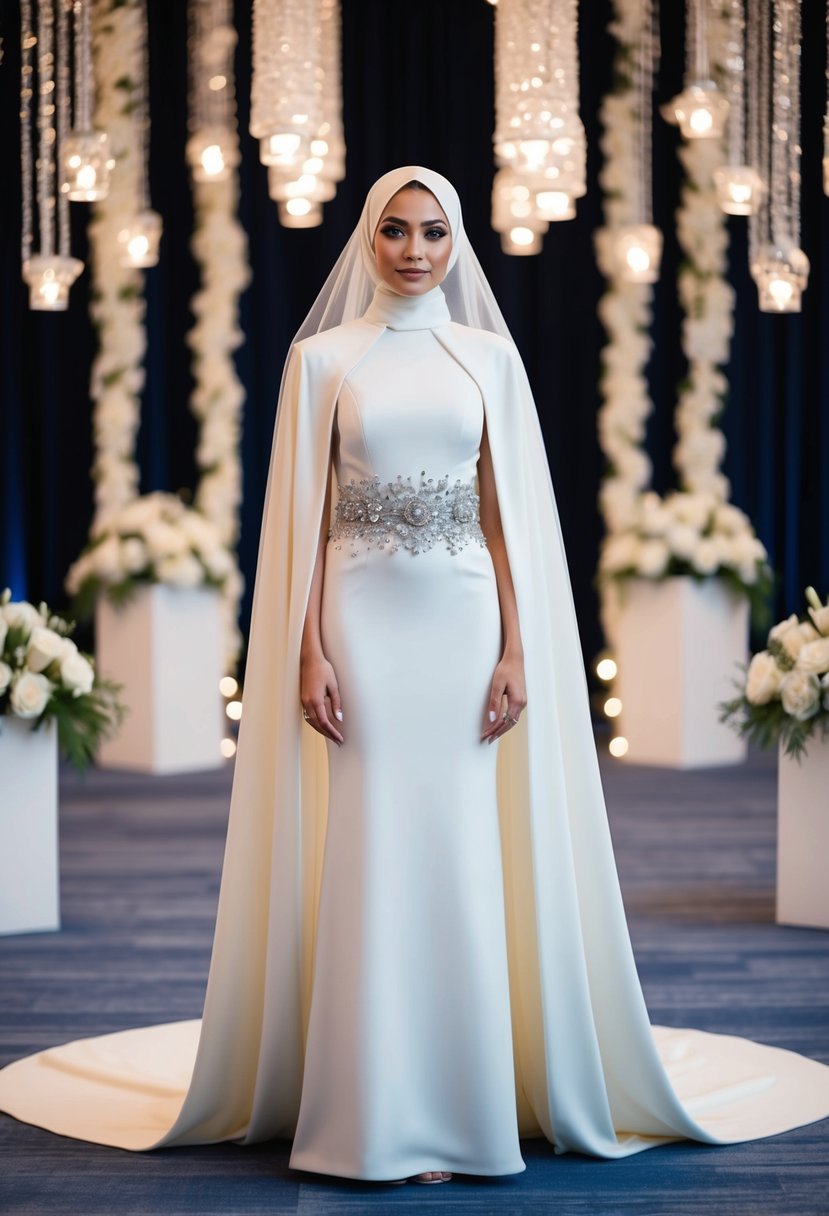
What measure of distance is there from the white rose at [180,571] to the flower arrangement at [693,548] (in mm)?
2241

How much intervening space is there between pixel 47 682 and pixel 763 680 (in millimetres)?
2365

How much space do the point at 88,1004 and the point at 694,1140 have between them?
1829 mm

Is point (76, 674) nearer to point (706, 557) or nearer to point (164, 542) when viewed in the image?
point (164, 542)

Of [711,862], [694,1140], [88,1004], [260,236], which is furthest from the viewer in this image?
[260,236]

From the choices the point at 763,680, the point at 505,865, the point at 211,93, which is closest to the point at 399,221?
the point at 505,865

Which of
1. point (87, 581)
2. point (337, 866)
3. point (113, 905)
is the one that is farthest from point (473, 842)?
point (87, 581)

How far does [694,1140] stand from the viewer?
3623 millimetres

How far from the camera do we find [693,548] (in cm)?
909

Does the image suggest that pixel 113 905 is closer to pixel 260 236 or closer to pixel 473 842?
pixel 473 842

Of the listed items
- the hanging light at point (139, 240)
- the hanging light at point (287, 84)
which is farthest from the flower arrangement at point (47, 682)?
the hanging light at point (139, 240)

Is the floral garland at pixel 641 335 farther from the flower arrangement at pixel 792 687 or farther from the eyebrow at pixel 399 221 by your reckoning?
the eyebrow at pixel 399 221

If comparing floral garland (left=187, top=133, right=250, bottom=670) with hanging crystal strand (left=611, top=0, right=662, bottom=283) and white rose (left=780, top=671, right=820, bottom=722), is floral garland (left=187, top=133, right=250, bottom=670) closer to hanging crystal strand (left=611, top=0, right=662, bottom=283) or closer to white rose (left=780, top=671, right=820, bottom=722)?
hanging crystal strand (left=611, top=0, right=662, bottom=283)

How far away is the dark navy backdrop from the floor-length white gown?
771 centimetres

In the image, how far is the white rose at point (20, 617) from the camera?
5648mm
